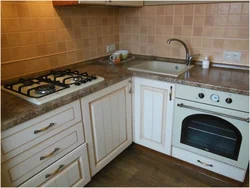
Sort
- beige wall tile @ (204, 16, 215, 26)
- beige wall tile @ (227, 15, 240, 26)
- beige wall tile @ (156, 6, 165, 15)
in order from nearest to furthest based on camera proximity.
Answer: beige wall tile @ (227, 15, 240, 26), beige wall tile @ (204, 16, 215, 26), beige wall tile @ (156, 6, 165, 15)

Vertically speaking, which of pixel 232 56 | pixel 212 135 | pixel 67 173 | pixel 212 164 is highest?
pixel 232 56

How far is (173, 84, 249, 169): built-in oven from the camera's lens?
151 cm

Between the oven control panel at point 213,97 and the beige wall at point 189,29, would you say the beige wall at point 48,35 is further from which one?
the oven control panel at point 213,97

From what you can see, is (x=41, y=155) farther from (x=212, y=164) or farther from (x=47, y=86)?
(x=212, y=164)

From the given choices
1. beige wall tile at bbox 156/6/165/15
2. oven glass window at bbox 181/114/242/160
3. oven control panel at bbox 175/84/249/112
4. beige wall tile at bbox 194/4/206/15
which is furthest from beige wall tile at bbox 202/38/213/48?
oven glass window at bbox 181/114/242/160

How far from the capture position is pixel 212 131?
1.67 metres

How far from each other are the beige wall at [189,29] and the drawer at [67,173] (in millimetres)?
1331

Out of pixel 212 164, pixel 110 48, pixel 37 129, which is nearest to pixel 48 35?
pixel 110 48

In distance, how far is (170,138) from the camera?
1.89 m

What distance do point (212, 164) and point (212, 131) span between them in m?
0.31

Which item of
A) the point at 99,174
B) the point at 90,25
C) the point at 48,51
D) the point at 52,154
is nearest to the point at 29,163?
the point at 52,154

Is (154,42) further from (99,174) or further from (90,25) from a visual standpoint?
(99,174)

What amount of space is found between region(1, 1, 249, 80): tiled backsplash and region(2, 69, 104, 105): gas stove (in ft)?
0.41

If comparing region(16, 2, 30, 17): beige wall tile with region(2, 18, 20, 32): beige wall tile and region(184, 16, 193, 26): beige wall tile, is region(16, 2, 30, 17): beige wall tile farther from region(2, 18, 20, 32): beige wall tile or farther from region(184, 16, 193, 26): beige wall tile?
region(184, 16, 193, 26): beige wall tile
